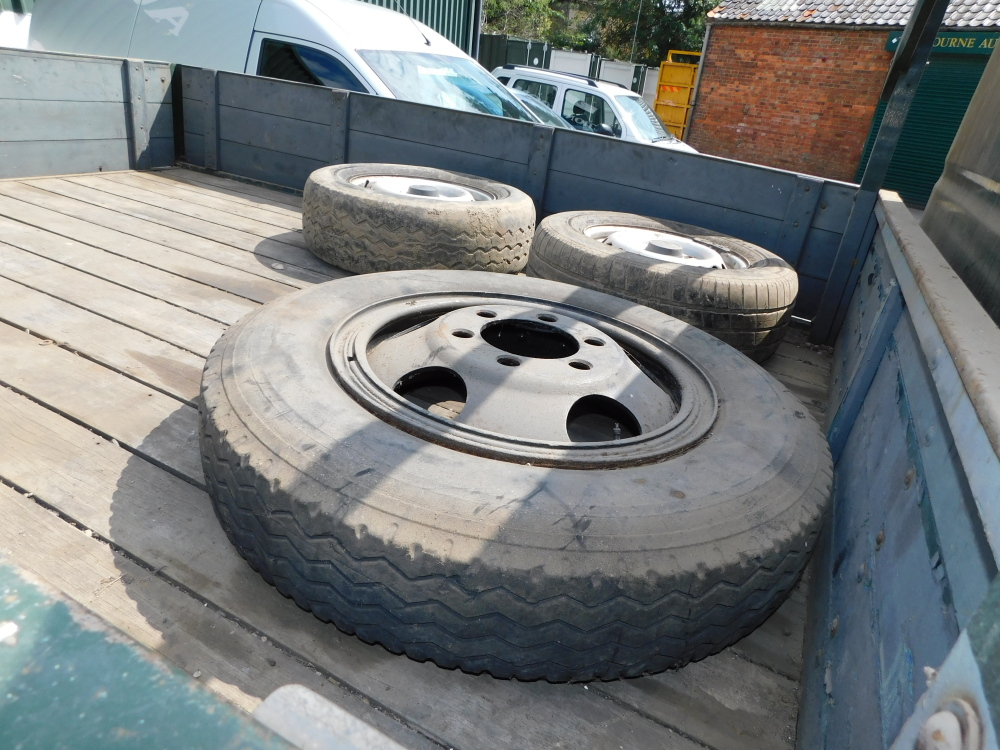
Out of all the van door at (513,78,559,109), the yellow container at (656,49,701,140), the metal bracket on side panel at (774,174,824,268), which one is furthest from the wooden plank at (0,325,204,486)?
the yellow container at (656,49,701,140)

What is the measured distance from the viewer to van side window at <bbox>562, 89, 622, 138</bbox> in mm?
7895

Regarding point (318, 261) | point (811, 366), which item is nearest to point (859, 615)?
point (811, 366)

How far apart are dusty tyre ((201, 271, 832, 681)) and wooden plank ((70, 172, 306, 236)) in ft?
7.78

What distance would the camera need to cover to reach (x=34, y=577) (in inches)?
17.3

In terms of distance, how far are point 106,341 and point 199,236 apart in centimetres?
145

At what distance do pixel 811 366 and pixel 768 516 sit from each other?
6.65 ft

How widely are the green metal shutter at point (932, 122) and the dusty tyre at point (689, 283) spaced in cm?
1105

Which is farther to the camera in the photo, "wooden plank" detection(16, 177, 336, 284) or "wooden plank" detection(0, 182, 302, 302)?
"wooden plank" detection(16, 177, 336, 284)

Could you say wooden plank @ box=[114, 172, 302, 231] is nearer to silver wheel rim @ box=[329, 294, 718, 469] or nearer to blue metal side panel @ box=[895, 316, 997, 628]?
silver wheel rim @ box=[329, 294, 718, 469]

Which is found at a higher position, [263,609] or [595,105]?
[595,105]

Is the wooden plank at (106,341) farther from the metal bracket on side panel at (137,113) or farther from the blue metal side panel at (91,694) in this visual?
the metal bracket on side panel at (137,113)

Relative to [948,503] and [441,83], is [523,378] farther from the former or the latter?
[441,83]

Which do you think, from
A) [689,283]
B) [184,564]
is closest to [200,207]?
[689,283]

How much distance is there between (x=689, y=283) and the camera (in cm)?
261
